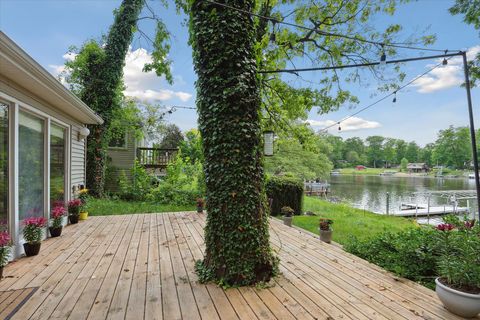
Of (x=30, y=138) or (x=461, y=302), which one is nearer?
(x=461, y=302)

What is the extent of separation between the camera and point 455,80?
5012 millimetres

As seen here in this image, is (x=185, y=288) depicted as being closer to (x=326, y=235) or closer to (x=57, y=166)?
(x=326, y=235)

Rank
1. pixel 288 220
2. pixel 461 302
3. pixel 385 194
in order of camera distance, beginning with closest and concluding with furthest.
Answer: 1. pixel 461 302
2. pixel 288 220
3. pixel 385 194

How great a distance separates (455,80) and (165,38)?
555 cm

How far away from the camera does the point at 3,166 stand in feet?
10.0

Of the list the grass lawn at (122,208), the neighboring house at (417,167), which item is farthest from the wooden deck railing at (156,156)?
the neighboring house at (417,167)

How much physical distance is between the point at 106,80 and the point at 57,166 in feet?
14.9

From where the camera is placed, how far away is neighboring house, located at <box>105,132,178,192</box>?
1040 cm

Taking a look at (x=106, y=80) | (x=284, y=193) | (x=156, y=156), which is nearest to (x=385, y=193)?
(x=284, y=193)

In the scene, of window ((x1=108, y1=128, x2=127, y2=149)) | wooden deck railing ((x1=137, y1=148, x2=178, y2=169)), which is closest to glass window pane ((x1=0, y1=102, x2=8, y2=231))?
window ((x1=108, y1=128, x2=127, y2=149))

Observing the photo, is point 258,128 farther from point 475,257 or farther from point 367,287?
point 475,257

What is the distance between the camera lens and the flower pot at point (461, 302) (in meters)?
1.97

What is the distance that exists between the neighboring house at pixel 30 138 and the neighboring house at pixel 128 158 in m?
5.16

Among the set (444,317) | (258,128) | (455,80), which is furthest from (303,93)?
(444,317)
